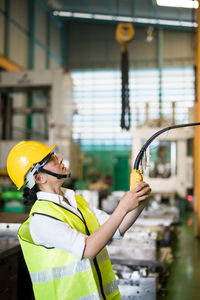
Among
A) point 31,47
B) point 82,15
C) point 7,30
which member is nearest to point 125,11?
point 82,15

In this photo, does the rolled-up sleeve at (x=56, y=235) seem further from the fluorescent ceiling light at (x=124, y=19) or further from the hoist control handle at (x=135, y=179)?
the fluorescent ceiling light at (x=124, y=19)

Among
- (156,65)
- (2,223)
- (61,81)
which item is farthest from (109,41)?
(2,223)

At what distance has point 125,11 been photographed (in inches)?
718

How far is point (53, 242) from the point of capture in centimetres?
167

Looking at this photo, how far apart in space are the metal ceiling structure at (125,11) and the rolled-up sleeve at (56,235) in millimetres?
16208

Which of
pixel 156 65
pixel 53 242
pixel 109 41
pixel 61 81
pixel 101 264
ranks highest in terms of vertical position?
pixel 109 41

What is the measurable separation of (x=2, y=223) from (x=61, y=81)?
8.38 metres

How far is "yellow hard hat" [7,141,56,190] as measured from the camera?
1958 mm

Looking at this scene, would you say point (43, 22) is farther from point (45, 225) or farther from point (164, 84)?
point (45, 225)

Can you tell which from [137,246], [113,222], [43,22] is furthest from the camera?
[43,22]

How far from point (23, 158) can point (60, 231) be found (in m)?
0.51

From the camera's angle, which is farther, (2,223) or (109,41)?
(109,41)

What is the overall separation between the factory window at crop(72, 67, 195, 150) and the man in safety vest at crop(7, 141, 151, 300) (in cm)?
1730

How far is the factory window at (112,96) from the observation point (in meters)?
19.2
